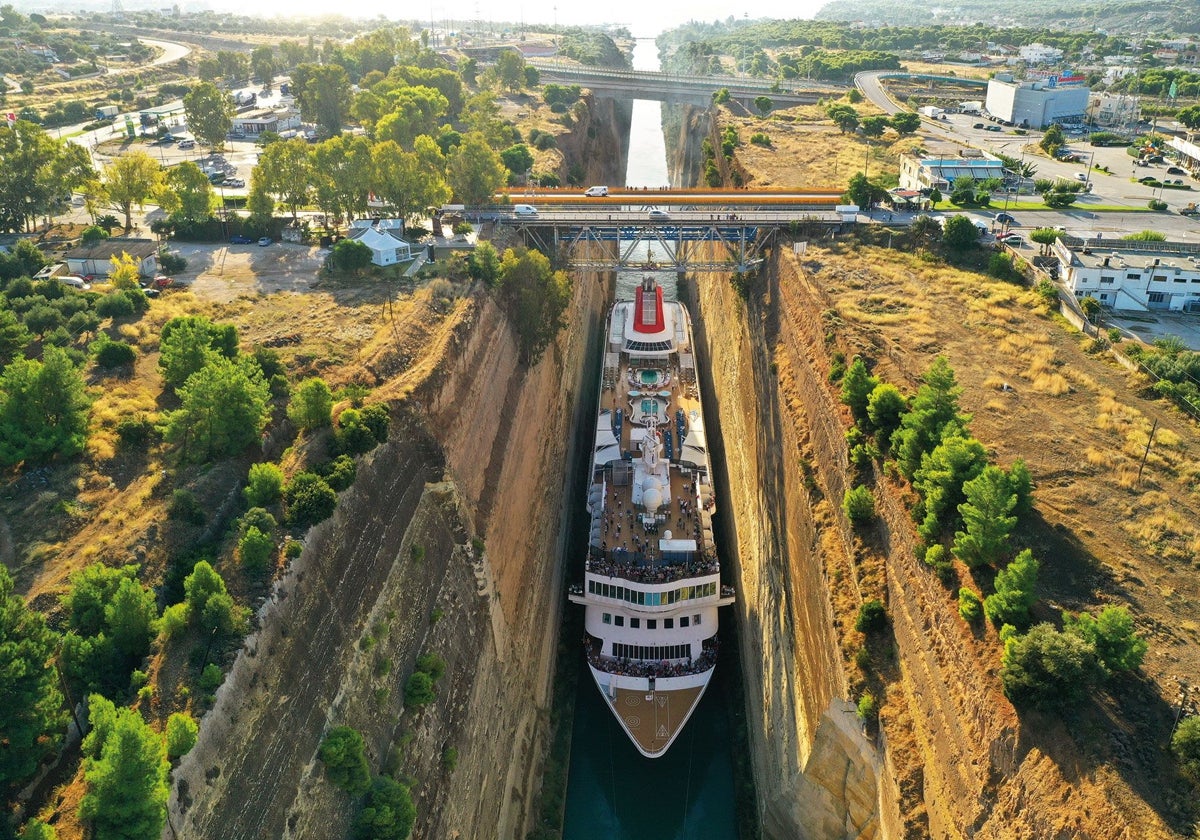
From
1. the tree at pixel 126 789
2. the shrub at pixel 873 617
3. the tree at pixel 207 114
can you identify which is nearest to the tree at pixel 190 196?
the tree at pixel 207 114

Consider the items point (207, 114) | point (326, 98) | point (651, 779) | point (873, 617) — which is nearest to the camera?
point (873, 617)

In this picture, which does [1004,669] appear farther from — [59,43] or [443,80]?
[59,43]

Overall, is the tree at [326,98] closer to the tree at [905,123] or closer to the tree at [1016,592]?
the tree at [905,123]

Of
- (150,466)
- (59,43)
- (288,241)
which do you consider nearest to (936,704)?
(150,466)

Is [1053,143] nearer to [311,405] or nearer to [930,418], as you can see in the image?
[930,418]

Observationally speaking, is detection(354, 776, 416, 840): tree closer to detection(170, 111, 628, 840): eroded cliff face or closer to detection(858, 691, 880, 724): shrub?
detection(170, 111, 628, 840): eroded cliff face

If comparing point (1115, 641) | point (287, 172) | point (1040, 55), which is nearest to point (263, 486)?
point (1115, 641)

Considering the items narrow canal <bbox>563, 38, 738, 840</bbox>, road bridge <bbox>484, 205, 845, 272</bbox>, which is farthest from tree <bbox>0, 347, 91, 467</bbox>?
road bridge <bbox>484, 205, 845, 272</bbox>
